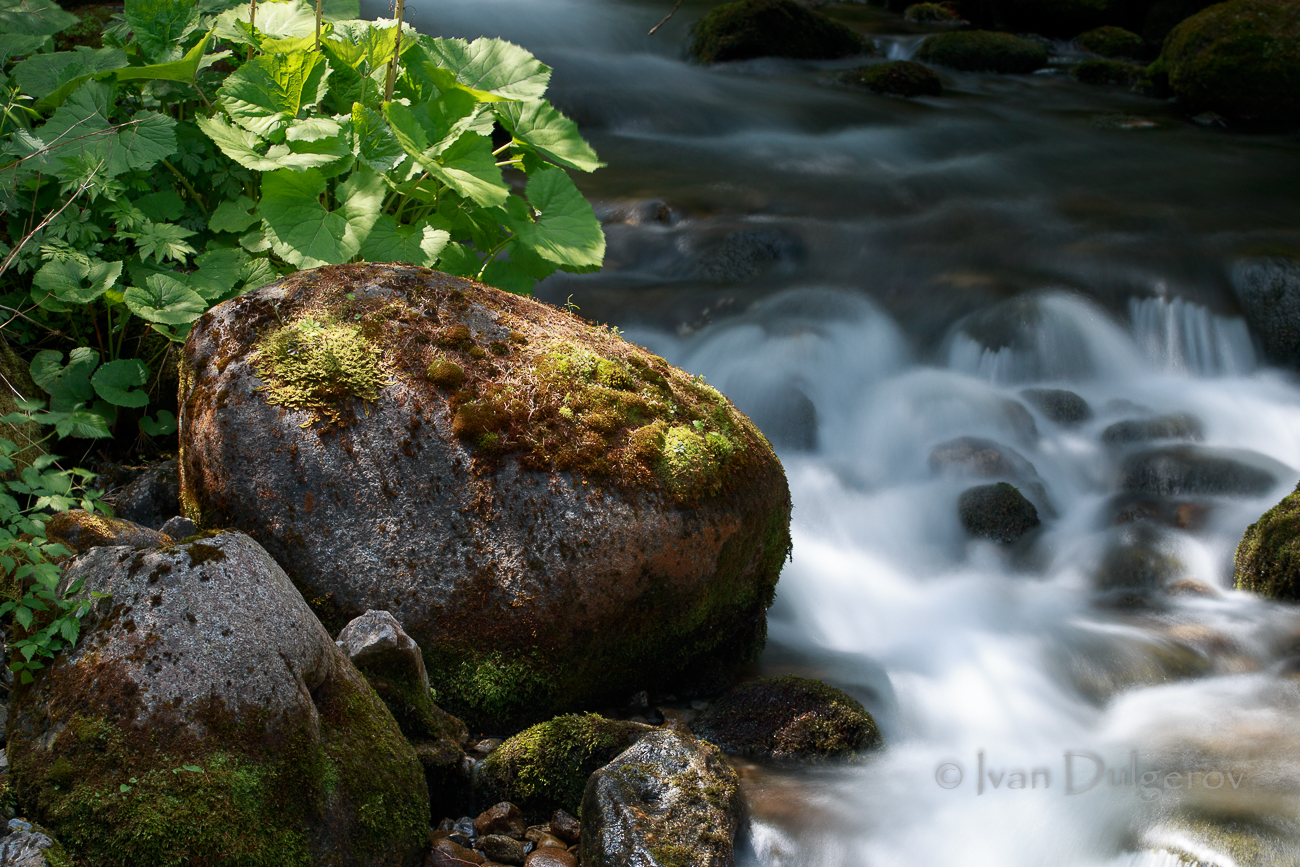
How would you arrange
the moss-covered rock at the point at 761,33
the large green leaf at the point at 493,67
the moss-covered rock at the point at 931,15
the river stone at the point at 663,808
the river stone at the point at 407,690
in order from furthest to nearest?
the moss-covered rock at the point at 931,15 → the moss-covered rock at the point at 761,33 → the large green leaf at the point at 493,67 → the river stone at the point at 407,690 → the river stone at the point at 663,808

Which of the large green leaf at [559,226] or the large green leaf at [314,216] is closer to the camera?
the large green leaf at [314,216]

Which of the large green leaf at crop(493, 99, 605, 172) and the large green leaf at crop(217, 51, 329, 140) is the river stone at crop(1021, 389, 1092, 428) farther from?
the large green leaf at crop(217, 51, 329, 140)

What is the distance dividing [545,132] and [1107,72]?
43.4 feet

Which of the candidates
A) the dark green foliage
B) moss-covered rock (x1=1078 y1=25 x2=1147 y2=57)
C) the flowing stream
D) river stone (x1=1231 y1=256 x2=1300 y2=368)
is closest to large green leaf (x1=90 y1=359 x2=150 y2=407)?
the flowing stream

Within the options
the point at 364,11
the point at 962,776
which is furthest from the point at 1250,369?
the point at 364,11

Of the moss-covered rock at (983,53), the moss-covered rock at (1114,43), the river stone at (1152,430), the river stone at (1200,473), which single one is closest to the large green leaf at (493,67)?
the river stone at (1200,473)

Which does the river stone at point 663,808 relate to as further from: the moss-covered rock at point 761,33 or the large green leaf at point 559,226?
the moss-covered rock at point 761,33

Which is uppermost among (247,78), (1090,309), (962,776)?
(247,78)

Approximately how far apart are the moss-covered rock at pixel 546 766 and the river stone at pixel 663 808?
6.4 inches

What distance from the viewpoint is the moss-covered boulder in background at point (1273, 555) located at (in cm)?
493

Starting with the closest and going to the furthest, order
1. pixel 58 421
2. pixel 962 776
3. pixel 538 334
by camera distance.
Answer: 1. pixel 58 421
2. pixel 962 776
3. pixel 538 334

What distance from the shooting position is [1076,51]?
16641 mm

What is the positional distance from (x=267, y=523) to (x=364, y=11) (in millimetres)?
10833

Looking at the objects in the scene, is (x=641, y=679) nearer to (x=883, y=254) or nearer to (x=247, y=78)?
(x=247, y=78)
